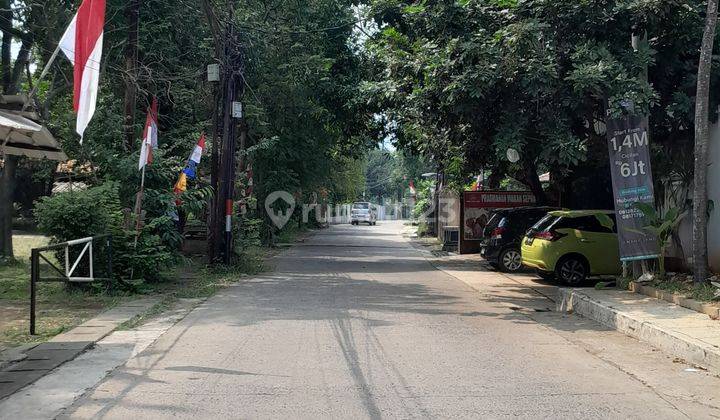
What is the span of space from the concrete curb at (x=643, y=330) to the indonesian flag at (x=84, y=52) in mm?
8066

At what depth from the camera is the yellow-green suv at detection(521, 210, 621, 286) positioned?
→ 43.2 feet

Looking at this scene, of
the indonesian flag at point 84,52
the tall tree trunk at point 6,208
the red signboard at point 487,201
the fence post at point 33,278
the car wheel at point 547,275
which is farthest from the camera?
the red signboard at point 487,201

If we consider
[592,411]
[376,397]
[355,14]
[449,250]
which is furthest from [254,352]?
[449,250]

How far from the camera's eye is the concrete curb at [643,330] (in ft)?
22.3

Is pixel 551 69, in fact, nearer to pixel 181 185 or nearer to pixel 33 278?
pixel 33 278

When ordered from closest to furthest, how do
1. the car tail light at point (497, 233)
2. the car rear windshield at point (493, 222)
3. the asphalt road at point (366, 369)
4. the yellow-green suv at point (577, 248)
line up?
the asphalt road at point (366, 369) < the yellow-green suv at point (577, 248) < the car tail light at point (497, 233) < the car rear windshield at point (493, 222)

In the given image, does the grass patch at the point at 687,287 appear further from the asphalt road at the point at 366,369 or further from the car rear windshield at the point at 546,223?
the car rear windshield at the point at 546,223

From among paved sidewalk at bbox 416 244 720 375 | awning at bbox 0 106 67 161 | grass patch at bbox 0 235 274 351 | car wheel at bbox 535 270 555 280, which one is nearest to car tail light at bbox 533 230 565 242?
car wheel at bbox 535 270 555 280

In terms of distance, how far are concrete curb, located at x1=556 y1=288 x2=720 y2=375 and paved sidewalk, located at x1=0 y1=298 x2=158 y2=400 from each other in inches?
279

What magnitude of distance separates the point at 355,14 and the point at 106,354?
631 inches

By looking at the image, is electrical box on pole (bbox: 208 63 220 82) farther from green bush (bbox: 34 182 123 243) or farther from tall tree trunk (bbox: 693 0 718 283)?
tall tree trunk (bbox: 693 0 718 283)

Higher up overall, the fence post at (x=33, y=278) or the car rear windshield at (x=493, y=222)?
the car rear windshield at (x=493, y=222)

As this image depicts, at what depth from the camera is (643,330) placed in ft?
26.9

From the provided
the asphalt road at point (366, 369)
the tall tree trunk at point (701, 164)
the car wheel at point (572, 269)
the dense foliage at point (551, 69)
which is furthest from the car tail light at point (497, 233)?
the tall tree trunk at point (701, 164)
